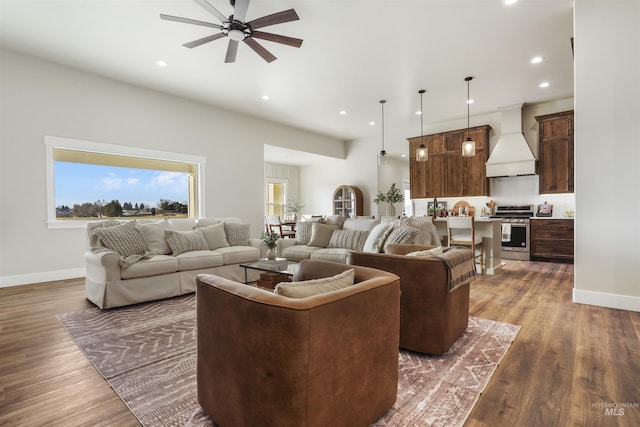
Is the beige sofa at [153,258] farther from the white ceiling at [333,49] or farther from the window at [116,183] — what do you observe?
the white ceiling at [333,49]

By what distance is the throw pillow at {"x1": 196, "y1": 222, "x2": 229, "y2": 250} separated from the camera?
4387 millimetres

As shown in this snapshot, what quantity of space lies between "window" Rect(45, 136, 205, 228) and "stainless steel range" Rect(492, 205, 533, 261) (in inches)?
247

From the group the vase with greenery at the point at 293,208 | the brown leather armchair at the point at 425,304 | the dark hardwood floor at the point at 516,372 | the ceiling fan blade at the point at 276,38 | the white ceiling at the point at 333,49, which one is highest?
the white ceiling at the point at 333,49

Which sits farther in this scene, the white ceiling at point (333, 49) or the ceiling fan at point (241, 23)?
the white ceiling at point (333, 49)

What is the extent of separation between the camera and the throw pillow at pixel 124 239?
11.5 feet

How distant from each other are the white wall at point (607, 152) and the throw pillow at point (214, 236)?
445 cm

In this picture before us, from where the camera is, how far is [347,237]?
478 cm

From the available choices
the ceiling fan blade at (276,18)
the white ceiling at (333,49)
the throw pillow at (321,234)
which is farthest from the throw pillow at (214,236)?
the ceiling fan blade at (276,18)

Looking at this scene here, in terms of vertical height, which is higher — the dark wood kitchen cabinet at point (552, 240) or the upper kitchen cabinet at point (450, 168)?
the upper kitchen cabinet at point (450, 168)

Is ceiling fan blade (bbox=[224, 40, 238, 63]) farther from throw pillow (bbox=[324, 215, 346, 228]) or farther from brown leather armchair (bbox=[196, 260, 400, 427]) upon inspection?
brown leather armchair (bbox=[196, 260, 400, 427])

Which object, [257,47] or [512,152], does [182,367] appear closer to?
[257,47]

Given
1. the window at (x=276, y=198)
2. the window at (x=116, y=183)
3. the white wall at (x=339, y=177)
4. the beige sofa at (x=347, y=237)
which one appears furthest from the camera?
the window at (x=276, y=198)

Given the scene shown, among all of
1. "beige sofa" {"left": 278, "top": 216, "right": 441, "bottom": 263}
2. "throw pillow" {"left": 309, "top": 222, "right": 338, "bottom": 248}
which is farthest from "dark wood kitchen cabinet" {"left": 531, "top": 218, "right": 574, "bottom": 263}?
"throw pillow" {"left": 309, "top": 222, "right": 338, "bottom": 248}

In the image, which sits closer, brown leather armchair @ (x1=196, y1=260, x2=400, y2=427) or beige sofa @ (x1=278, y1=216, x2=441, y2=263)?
brown leather armchair @ (x1=196, y1=260, x2=400, y2=427)
